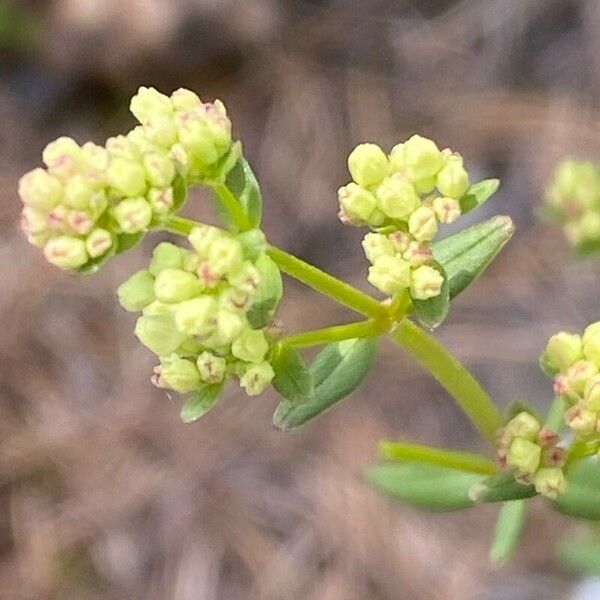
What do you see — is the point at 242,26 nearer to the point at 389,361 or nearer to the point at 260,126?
the point at 260,126

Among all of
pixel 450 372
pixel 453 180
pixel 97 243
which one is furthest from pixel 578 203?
pixel 97 243

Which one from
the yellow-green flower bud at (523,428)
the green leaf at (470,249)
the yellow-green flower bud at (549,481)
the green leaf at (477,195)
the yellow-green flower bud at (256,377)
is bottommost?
the yellow-green flower bud at (549,481)

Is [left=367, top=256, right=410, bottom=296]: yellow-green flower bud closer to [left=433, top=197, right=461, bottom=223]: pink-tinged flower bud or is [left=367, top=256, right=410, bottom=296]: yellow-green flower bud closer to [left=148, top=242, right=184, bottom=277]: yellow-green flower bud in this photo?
[left=433, top=197, right=461, bottom=223]: pink-tinged flower bud

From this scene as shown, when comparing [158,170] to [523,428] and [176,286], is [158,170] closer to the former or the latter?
[176,286]

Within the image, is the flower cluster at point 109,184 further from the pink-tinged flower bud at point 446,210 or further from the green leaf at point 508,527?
the green leaf at point 508,527

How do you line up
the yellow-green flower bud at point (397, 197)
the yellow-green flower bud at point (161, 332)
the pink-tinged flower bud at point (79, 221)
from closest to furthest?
the pink-tinged flower bud at point (79, 221), the yellow-green flower bud at point (161, 332), the yellow-green flower bud at point (397, 197)

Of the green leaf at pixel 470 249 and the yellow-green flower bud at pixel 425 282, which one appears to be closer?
the yellow-green flower bud at pixel 425 282

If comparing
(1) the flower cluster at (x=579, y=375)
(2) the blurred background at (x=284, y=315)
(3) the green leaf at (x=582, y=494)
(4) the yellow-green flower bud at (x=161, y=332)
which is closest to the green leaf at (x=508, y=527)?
(3) the green leaf at (x=582, y=494)
